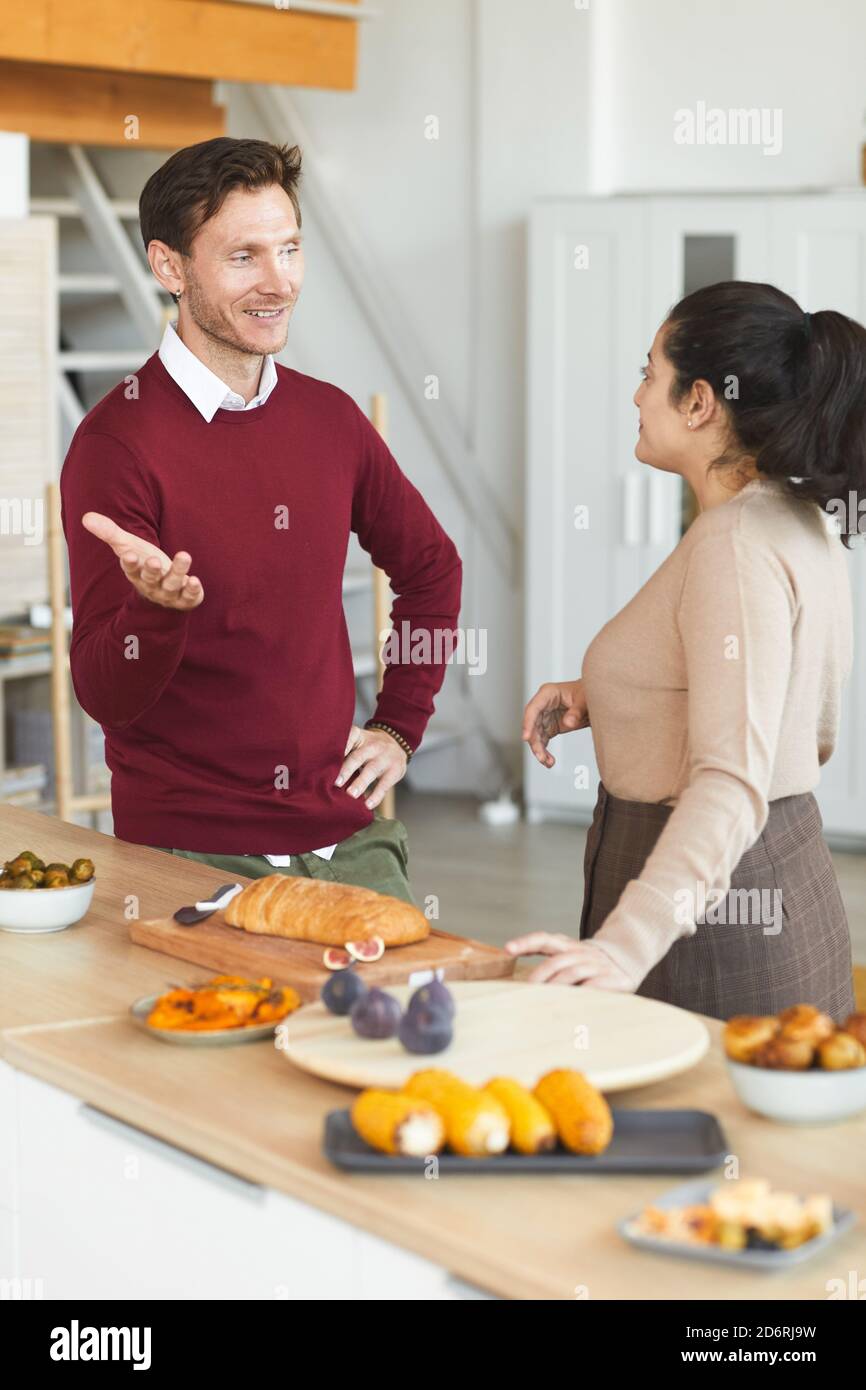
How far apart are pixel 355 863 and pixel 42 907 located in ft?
1.90

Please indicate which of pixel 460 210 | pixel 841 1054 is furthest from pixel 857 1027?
pixel 460 210

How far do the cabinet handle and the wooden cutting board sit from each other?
0.28m

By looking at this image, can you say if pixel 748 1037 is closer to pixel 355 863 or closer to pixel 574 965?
pixel 574 965

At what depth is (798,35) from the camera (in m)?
6.38

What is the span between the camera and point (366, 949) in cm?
196

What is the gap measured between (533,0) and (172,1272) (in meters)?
6.02

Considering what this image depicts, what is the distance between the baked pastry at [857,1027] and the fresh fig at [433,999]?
1.15 ft

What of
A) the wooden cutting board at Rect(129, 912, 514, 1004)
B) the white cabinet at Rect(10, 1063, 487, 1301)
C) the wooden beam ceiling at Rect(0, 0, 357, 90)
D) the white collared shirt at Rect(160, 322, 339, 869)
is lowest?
the white cabinet at Rect(10, 1063, 487, 1301)

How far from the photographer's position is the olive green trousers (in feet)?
8.45

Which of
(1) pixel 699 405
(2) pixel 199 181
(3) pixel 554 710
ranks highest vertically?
(2) pixel 199 181

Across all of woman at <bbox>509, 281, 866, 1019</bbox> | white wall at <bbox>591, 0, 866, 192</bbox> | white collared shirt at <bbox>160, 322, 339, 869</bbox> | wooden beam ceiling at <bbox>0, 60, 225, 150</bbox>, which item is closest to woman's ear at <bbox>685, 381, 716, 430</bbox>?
woman at <bbox>509, 281, 866, 1019</bbox>

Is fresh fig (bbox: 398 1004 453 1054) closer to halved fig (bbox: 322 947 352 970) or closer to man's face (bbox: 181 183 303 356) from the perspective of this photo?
halved fig (bbox: 322 947 352 970)
